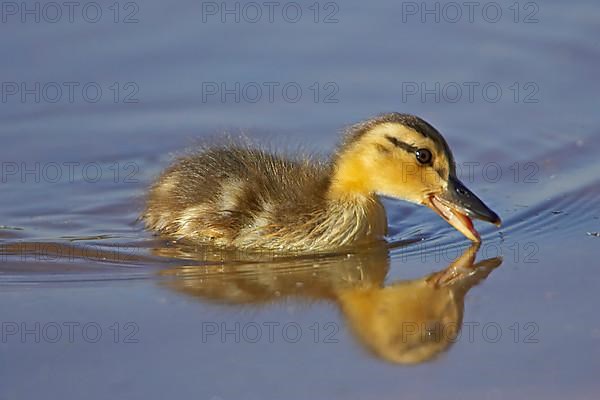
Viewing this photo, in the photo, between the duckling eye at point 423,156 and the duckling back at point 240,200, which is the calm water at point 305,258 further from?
the duckling eye at point 423,156

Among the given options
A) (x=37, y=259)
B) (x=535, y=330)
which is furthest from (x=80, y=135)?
(x=535, y=330)

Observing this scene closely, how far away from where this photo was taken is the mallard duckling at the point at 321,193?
22.1ft

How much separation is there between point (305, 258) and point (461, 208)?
32.3 inches

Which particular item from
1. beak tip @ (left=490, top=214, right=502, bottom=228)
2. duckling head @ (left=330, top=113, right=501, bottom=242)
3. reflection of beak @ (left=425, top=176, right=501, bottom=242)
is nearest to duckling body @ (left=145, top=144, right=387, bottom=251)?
duckling head @ (left=330, top=113, right=501, bottom=242)

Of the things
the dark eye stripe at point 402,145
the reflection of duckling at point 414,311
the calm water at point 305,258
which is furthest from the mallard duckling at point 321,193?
the reflection of duckling at point 414,311

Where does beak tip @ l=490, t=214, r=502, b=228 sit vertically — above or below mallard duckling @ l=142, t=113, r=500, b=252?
below

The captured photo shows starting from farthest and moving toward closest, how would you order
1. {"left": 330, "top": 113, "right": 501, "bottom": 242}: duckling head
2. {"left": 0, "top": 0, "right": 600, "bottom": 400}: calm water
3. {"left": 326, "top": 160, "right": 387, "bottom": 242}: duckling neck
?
{"left": 326, "top": 160, "right": 387, "bottom": 242}: duckling neck
{"left": 330, "top": 113, "right": 501, "bottom": 242}: duckling head
{"left": 0, "top": 0, "right": 600, "bottom": 400}: calm water

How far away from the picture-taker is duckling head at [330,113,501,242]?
21.9 ft

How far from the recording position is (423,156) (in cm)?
673

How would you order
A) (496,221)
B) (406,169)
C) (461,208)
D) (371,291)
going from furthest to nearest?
1. (406,169)
2. (461,208)
3. (496,221)
4. (371,291)

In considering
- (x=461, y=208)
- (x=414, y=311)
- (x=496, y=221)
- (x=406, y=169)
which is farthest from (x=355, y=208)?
(x=414, y=311)

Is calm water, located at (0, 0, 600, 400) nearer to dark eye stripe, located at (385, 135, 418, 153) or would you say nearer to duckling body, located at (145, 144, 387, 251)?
duckling body, located at (145, 144, 387, 251)

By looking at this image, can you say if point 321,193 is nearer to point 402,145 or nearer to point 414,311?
point 402,145

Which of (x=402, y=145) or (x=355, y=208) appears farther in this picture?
(x=355, y=208)
